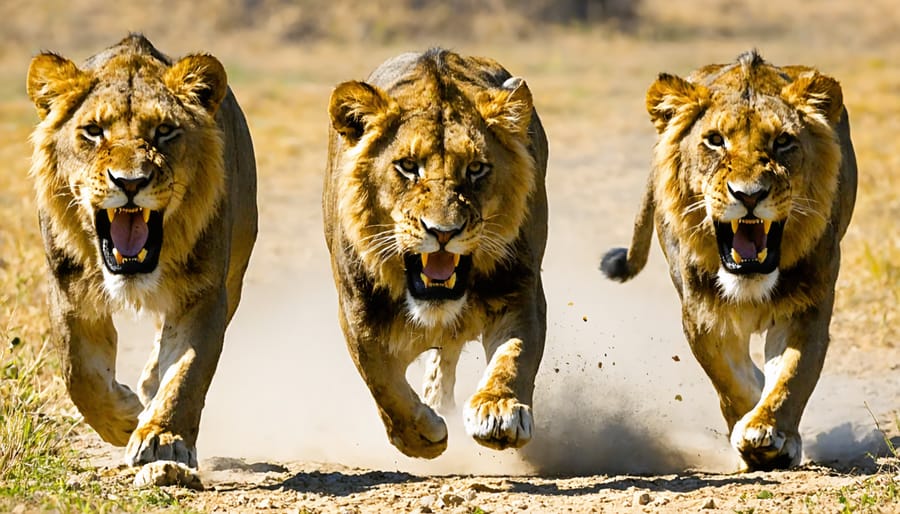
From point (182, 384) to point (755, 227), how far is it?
7.23ft

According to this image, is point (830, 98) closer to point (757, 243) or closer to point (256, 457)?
point (757, 243)

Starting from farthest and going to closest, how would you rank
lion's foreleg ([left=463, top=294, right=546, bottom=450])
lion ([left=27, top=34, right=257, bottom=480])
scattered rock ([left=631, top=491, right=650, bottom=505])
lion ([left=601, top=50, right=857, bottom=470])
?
lion ([left=601, top=50, right=857, bottom=470])
lion ([left=27, top=34, right=257, bottom=480])
lion's foreleg ([left=463, top=294, right=546, bottom=450])
scattered rock ([left=631, top=491, right=650, bottom=505])

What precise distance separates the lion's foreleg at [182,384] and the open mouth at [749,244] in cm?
189

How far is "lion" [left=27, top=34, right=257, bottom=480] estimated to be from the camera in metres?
5.15

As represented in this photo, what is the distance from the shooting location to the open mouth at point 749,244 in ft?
18.5

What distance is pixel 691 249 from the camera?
5.92 metres

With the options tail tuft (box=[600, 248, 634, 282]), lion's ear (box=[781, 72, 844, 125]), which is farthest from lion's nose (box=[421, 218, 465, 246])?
tail tuft (box=[600, 248, 634, 282])

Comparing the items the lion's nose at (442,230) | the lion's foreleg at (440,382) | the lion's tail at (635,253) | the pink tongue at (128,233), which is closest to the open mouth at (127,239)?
the pink tongue at (128,233)

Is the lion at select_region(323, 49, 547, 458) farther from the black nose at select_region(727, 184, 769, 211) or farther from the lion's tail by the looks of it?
the lion's tail

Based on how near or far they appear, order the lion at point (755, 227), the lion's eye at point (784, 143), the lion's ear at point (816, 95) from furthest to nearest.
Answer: the lion's ear at point (816, 95)
the lion's eye at point (784, 143)
the lion at point (755, 227)

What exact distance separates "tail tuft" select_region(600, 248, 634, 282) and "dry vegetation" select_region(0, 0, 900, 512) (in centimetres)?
135

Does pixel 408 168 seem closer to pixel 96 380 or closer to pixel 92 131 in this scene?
pixel 92 131

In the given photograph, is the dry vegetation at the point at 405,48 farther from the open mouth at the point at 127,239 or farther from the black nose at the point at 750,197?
the black nose at the point at 750,197

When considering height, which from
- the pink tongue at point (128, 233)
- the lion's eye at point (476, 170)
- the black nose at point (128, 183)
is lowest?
the pink tongue at point (128, 233)
